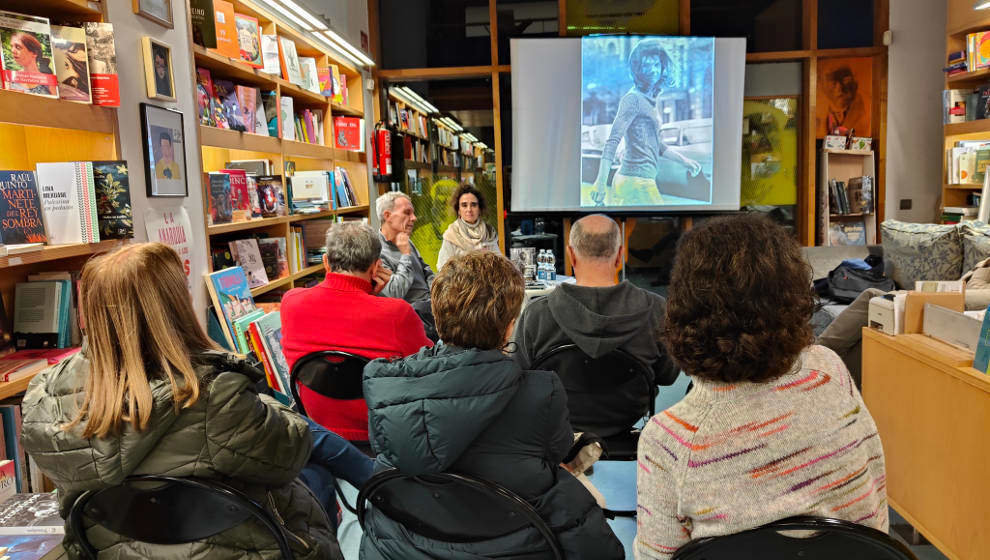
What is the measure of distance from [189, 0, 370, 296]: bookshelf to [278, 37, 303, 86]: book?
2.1 inches

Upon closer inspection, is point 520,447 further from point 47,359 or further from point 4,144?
point 4,144

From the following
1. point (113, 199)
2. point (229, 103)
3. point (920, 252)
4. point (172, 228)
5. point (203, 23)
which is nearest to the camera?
point (113, 199)

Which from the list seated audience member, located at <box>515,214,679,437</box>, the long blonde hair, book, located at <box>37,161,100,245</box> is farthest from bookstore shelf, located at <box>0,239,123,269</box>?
seated audience member, located at <box>515,214,679,437</box>

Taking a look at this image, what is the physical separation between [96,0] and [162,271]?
64.0 inches

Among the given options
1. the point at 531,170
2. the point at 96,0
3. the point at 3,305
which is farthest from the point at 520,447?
the point at 531,170

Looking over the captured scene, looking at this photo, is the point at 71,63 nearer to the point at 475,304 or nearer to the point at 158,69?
the point at 158,69

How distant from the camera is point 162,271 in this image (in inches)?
56.7

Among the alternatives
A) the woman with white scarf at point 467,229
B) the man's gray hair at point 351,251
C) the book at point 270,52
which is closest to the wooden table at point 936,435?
the man's gray hair at point 351,251

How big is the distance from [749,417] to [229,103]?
349cm

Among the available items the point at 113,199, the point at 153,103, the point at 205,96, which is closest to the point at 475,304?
the point at 113,199

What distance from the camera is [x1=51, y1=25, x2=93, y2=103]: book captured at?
2.26 meters

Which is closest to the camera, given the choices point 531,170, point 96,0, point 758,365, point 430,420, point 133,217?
point 758,365

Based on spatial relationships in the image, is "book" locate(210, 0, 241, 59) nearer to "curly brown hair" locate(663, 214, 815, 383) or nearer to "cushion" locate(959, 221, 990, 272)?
"curly brown hair" locate(663, 214, 815, 383)

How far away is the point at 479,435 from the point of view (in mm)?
1376
